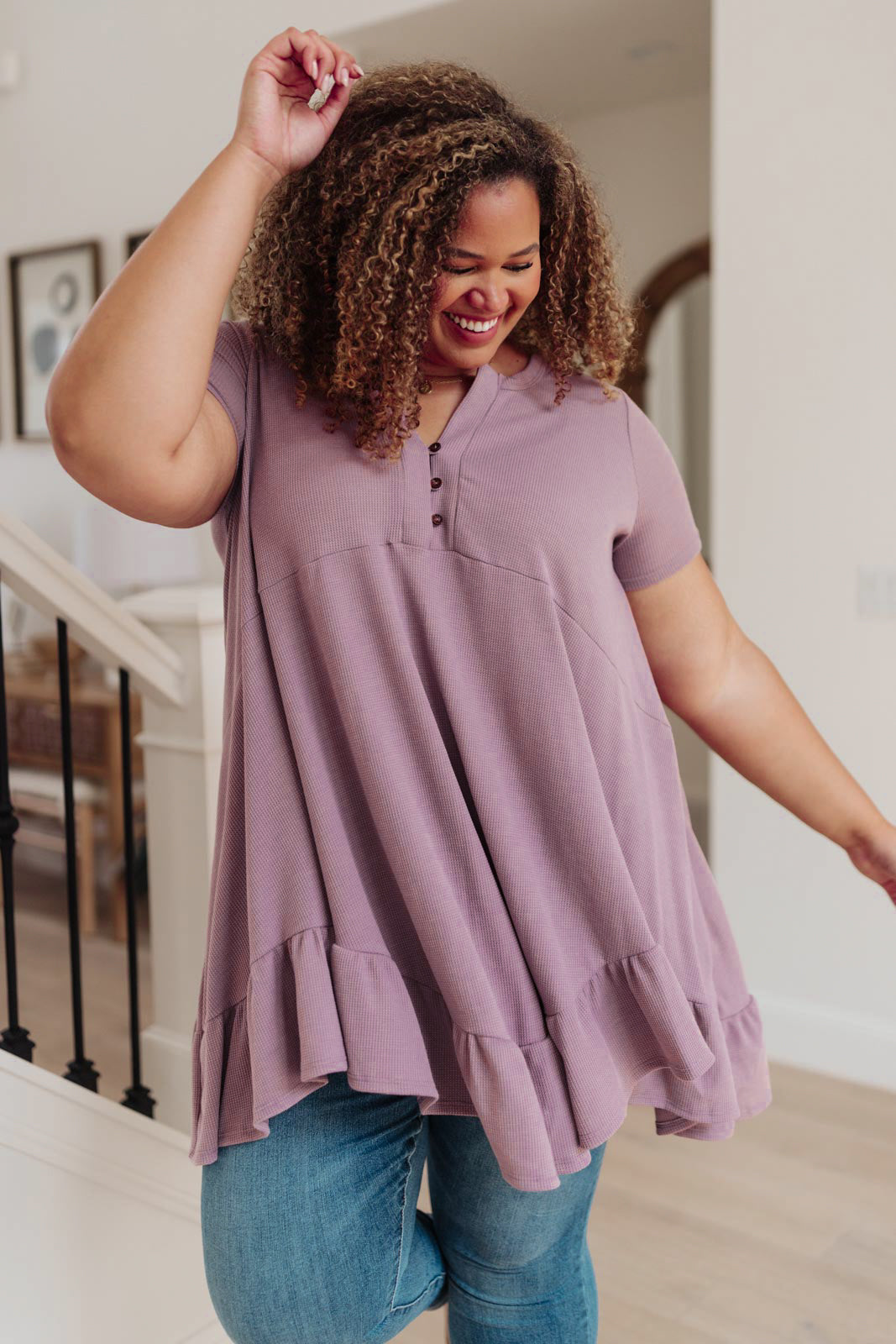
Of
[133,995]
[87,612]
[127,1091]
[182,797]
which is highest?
[87,612]

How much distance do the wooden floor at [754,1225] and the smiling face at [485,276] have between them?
1475 millimetres

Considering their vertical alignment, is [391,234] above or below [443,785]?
above

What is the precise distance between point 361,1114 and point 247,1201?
11 centimetres

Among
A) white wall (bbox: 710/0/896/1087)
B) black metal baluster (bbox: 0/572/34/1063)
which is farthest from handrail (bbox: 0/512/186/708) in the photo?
white wall (bbox: 710/0/896/1087)

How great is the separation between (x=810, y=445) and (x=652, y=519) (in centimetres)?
164

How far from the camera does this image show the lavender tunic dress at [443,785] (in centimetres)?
94

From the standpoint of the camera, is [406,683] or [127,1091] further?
[127,1091]

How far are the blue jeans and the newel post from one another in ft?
2.50

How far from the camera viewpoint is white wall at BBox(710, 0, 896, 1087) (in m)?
2.46

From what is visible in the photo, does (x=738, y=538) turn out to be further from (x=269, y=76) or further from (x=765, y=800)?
(x=269, y=76)

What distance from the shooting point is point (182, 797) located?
180 centimetres

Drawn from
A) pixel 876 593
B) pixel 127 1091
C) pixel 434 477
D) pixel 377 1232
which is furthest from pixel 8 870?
pixel 876 593

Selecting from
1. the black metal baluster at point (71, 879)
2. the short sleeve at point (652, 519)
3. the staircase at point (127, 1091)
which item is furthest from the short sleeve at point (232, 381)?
the black metal baluster at point (71, 879)

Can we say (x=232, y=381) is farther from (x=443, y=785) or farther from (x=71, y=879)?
A: (x=71, y=879)
